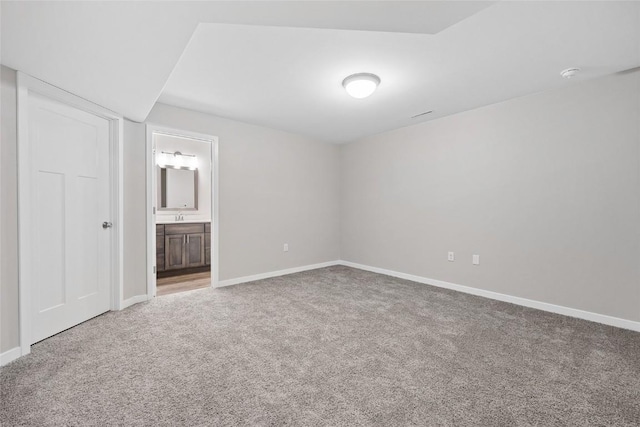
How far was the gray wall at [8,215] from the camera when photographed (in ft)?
6.27

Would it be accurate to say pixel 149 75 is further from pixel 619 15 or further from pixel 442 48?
pixel 619 15

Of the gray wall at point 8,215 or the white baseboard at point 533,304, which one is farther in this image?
the white baseboard at point 533,304

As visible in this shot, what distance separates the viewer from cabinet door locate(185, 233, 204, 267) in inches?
189

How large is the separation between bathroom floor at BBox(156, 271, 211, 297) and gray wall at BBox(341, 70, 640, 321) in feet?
9.27

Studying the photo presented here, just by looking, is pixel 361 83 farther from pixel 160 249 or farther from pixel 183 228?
pixel 160 249

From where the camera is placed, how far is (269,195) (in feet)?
14.6

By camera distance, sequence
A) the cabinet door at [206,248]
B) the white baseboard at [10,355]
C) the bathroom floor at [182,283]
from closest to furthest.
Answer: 1. the white baseboard at [10,355]
2. the bathroom floor at [182,283]
3. the cabinet door at [206,248]

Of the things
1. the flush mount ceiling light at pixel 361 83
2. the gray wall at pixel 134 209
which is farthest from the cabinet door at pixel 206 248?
the flush mount ceiling light at pixel 361 83

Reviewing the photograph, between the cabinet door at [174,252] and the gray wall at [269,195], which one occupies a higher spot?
the gray wall at [269,195]

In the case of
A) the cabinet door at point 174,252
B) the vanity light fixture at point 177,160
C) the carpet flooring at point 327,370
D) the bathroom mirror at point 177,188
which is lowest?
the carpet flooring at point 327,370

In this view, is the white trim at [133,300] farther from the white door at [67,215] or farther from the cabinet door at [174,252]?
the cabinet door at [174,252]

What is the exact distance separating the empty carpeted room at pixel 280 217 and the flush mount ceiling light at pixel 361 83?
0.6 inches

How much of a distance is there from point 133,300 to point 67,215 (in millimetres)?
1162

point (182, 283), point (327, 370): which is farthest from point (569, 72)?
point (182, 283)
